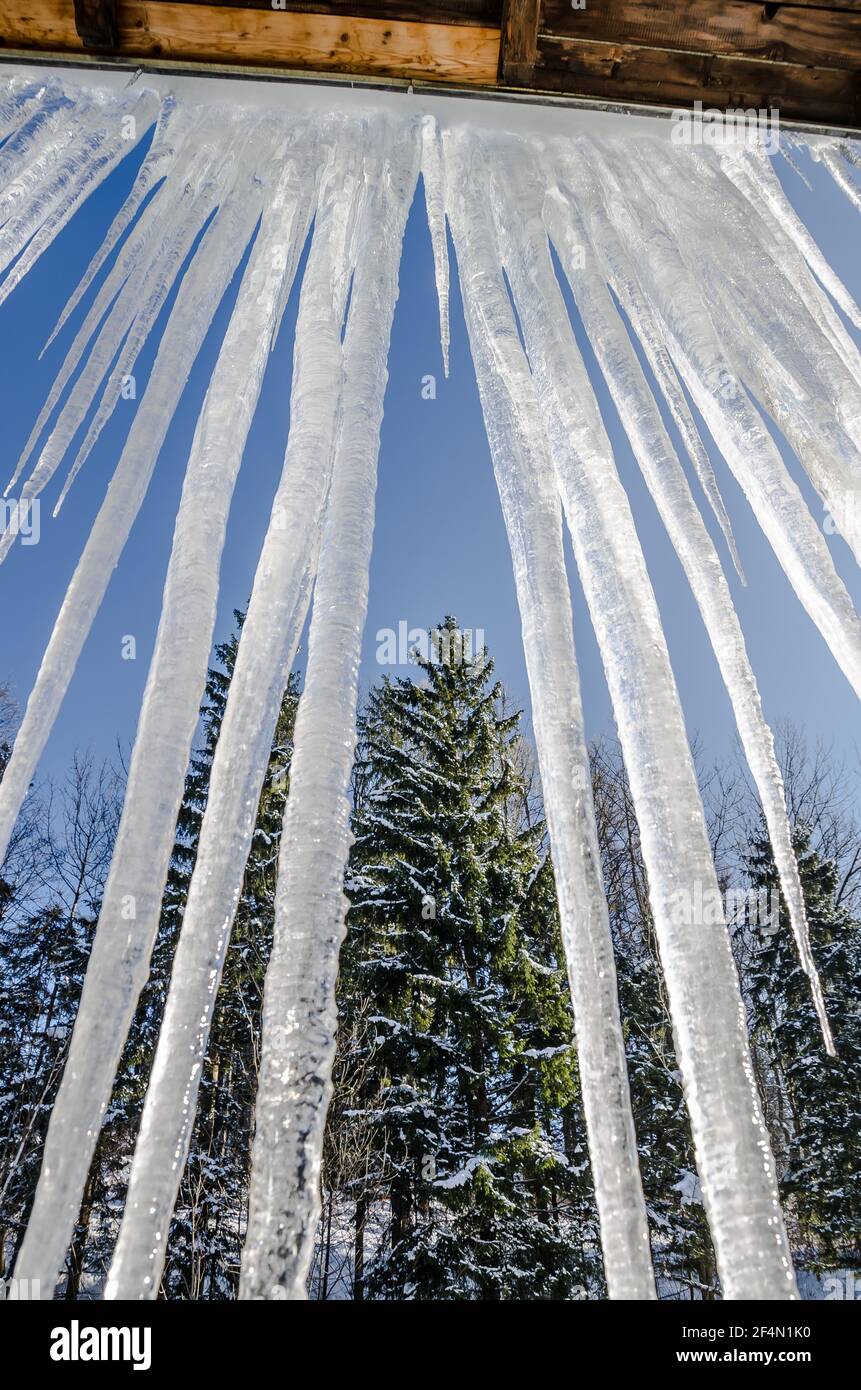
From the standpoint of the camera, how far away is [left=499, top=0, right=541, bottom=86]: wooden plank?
5.80 ft

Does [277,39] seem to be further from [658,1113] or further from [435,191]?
[658,1113]

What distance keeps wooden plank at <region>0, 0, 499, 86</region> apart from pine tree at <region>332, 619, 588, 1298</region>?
28.2 ft

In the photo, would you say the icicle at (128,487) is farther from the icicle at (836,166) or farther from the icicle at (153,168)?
the icicle at (836,166)

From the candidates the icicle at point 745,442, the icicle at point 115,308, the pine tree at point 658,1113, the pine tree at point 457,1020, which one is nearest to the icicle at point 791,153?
the icicle at point 745,442

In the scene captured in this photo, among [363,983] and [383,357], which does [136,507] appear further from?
[363,983]

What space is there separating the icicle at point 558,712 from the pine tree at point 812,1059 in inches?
433

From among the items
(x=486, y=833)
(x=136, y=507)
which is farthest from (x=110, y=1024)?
(x=486, y=833)

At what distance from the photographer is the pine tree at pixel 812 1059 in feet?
33.8

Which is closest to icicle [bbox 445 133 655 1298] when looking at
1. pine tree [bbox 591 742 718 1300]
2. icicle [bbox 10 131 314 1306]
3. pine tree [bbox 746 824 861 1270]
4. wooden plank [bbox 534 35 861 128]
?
wooden plank [bbox 534 35 861 128]

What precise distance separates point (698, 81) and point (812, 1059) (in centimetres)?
1333

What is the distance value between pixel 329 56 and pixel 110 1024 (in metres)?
2.47

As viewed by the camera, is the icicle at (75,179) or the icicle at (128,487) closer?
the icicle at (128,487)

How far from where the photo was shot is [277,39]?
192 centimetres
